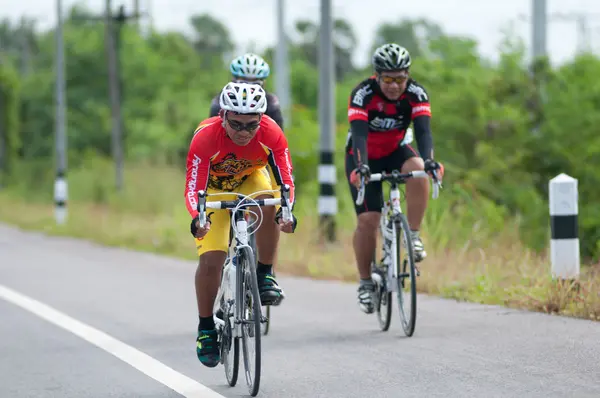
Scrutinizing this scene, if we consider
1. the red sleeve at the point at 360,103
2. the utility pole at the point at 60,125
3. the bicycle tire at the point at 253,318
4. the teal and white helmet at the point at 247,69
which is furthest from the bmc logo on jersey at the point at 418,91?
the utility pole at the point at 60,125

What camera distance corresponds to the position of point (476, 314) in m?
9.71

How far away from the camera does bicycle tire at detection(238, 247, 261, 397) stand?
647 centimetres

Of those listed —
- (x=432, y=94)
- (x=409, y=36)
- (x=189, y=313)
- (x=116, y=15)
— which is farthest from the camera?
(x=409, y=36)

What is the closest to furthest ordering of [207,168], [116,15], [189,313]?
1. [207,168]
2. [189,313]
3. [116,15]

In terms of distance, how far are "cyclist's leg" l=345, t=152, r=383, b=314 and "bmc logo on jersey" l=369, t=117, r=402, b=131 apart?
318mm

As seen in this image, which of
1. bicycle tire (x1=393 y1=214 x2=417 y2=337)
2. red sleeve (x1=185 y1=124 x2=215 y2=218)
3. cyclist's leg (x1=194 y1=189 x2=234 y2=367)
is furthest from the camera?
bicycle tire (x1=393 y1=214 x2=417 y2=337)

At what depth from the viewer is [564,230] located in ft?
32.2

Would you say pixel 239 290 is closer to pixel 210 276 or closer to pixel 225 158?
pixel 210 276

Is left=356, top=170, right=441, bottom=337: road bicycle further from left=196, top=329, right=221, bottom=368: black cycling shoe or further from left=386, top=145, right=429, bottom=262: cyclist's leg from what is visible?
left=196, top=329, right=221, bottom=368: black cycling shoe

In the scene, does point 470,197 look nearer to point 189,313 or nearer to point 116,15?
point 189,313

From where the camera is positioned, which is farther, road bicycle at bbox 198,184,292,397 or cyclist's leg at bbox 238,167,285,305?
cyclist's leg at bbox 238,167,285,305

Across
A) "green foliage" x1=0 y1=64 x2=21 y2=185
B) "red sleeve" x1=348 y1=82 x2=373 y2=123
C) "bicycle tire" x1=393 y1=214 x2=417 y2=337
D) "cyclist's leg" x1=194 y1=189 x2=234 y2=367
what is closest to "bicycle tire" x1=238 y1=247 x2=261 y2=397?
"cyclist's leg" x1=194 y1=189 x2=234 y2=367

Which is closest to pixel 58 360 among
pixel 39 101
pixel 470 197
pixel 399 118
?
pixel 399 118

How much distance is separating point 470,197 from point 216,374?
7.45 m
